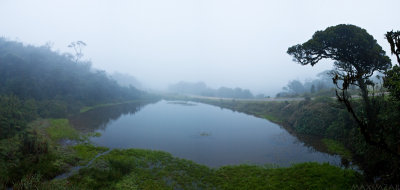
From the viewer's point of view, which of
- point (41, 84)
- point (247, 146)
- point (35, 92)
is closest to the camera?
point (247, 146)

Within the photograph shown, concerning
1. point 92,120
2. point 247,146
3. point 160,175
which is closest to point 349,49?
point 247,146

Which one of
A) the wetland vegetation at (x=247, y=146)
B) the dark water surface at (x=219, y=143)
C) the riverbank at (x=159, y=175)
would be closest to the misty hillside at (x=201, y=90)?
the wetland vegetation at (x=247, y=146)

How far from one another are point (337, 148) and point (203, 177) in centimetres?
1549

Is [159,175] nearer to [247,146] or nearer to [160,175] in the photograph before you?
[160,175]

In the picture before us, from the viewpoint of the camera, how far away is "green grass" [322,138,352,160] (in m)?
17.0

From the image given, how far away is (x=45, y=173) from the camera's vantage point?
39.9ft

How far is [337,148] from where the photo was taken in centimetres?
1858

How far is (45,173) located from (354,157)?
25.6 meters

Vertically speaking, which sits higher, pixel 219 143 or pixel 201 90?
pixel 201 90

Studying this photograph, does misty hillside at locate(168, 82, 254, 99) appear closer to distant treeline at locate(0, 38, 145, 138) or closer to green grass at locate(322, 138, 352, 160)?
distant treeline at locate(0, 38, 145, 138)

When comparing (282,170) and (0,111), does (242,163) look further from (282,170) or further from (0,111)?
(0,111)

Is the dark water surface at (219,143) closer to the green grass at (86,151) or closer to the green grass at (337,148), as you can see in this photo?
the green grass at (337,148)

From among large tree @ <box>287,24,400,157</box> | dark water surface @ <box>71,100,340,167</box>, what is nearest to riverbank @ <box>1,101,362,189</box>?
dark water surface @ <box>71,100,340,167</box>

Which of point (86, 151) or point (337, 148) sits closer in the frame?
point (86, 151)
